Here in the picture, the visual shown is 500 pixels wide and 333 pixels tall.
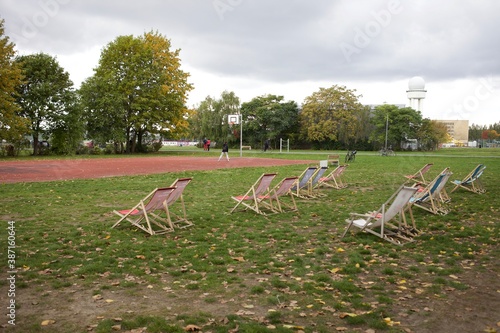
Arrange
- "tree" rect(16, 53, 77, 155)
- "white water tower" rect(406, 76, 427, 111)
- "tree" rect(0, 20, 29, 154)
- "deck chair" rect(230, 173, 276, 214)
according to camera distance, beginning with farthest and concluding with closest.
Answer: "white water tower" rect(406, 76, 427, 111) < "tree" rect(16, 53, 77, 155) < "tree" rect(0, 20, 29, 154) < "deck chair" rect(230, 173, 276, 214)

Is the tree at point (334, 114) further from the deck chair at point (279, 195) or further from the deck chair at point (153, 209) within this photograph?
the deck chair at point (153, 209)

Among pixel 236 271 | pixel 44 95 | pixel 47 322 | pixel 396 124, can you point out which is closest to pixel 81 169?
pixel 44 95

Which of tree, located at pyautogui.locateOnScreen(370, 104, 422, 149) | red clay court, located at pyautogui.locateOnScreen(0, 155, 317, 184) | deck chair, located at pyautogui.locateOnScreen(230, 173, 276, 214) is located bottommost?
red clay court, located at pyautogui.locateOnScreen(0, 155, 317, 184)

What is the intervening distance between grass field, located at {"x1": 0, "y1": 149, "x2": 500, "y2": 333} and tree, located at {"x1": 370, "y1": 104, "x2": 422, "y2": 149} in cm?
5264

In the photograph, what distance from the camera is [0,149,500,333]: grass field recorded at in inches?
162

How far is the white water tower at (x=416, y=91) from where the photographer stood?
7781 centimetres

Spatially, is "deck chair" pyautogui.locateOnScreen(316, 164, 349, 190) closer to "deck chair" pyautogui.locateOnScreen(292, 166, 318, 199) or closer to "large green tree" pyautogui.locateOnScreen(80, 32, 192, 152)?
"deck chair" pyautogui.locateOnScreen(292, 166, 318, 199)

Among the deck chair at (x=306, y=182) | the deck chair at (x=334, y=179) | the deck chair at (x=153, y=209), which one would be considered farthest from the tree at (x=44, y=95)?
the deck chair at (x=153, y=209)

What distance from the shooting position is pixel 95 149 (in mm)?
41094

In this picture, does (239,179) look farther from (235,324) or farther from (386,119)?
(386,119)

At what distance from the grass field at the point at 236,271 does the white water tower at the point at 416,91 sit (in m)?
73.5

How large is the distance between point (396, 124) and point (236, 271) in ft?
196

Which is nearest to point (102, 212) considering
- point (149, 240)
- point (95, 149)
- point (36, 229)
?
point (36, 229)

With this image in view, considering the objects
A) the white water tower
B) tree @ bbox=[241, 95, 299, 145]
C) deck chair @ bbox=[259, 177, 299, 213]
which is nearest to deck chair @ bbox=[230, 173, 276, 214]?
deck chair @ bbox=[259, 177, 299, 213]
